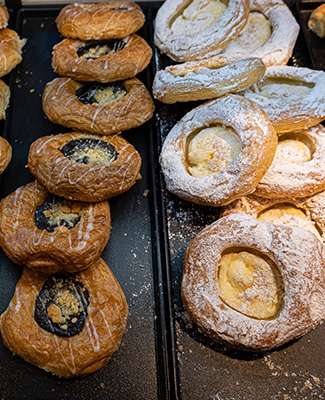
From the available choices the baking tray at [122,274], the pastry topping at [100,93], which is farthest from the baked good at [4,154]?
the pastry topping at [100,93]

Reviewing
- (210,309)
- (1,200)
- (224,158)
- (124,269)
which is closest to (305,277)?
(210,309)

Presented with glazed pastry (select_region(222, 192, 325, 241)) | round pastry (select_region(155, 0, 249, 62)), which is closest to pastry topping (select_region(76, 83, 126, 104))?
round pastry (select_region(155, 0, 249, 62))

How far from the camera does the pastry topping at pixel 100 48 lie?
7.24 feet

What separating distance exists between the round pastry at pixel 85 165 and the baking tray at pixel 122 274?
145 millimetres

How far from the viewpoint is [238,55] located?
2078 mm

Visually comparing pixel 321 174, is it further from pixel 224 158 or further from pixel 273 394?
pixel 273 394

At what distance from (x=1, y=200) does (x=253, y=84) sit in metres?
1.04

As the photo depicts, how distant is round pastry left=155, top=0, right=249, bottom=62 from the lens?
6.86 ft

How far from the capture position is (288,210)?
1.88 m

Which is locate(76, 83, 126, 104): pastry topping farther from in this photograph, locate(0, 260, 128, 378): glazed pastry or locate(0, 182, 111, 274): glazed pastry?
locate(0, 260, 128, 378): glazed pastry

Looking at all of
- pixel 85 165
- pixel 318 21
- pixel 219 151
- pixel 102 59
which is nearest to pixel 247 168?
pixel 219 151

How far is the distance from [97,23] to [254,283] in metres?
1.26

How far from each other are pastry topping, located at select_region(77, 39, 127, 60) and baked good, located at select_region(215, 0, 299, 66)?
45 cm

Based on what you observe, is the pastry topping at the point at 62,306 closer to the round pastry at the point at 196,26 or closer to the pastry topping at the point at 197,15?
the round pastry at the point at 196,26
